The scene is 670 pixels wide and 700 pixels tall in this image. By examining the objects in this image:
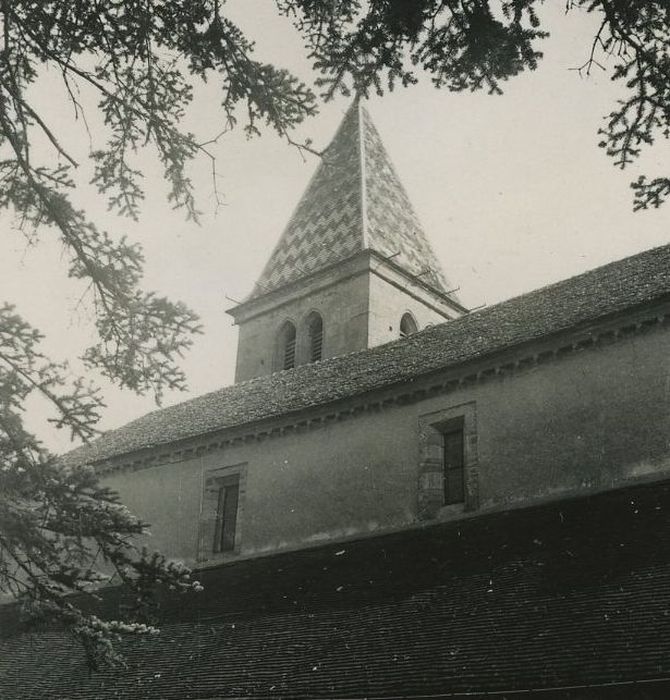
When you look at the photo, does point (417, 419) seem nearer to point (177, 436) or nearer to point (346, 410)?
point (346, 410)

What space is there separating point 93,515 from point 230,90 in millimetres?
4602

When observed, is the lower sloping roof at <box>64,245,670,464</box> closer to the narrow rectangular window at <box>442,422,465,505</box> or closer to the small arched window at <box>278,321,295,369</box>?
the narrow rectangular window at <box>442,422,465,505</box>

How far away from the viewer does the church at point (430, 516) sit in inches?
348

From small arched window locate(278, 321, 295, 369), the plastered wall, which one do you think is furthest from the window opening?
the plastered wall

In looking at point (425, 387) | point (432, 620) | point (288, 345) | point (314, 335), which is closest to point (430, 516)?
point (425, 387)

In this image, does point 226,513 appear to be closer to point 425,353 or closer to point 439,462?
point 439,462

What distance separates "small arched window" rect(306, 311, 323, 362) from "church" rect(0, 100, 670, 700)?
590 centimetres

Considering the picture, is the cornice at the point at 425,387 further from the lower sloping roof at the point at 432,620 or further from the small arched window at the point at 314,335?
the small arched window at the point at 314,335

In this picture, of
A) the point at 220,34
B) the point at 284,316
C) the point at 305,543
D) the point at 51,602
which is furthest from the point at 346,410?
the point at 284,316

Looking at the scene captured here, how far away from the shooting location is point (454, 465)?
536 inches

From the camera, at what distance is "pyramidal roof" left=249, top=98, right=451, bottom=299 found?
26.6m

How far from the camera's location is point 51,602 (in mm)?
8570

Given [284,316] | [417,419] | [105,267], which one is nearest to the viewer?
[105,267]

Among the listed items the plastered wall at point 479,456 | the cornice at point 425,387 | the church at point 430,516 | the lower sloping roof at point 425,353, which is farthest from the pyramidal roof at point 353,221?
the plastered wall at point 479,456
